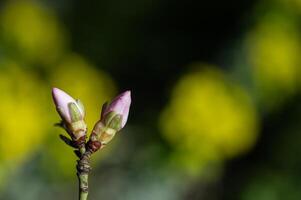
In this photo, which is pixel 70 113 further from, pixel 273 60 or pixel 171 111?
pixel 273 60

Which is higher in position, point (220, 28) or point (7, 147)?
point (220, 28)

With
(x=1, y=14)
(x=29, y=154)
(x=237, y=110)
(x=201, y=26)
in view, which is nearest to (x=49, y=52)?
(x=1, y=14)

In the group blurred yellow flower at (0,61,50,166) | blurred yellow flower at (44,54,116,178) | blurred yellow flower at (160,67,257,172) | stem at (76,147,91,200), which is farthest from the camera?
blurred yellow flower at (160,67,257,172)

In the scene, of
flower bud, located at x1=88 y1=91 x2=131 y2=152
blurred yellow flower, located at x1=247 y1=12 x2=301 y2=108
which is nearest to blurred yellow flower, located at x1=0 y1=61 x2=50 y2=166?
blurred yellow flower, located at x1=247 y1=12 x2=301 y2=108

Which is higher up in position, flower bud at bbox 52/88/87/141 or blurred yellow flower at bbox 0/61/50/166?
blurred yellow flower at bbox 0/61/50/166

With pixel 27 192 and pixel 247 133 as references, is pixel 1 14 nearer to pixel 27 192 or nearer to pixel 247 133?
pixel 27 192

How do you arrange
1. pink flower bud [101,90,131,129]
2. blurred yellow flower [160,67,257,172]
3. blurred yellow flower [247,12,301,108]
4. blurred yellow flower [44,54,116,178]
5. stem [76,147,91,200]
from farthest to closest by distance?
1. blurred yellow flower [247,12,301,108]
2. blurred yellow flower [160,67,257,172]
3. blurred yellow flower [44,54,116,178]
4. pink flower bud [101,90,131,129]
5. stem [76,147,91,200]

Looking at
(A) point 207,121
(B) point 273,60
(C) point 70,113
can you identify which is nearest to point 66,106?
(C) point 70,113

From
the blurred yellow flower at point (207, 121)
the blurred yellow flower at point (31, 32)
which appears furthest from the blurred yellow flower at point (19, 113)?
the blurred yellow flower at point (207, 121)

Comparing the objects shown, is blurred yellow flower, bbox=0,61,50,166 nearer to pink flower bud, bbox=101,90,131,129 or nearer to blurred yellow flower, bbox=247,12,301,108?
blurred yellow flower, bbox=247,12,301,108
